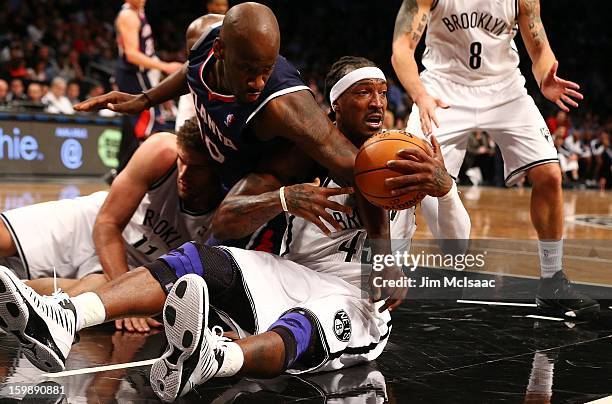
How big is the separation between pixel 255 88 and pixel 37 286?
1404mm

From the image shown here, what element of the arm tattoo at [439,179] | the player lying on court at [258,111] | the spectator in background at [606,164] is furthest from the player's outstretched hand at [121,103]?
the spectator in background at [606,164]

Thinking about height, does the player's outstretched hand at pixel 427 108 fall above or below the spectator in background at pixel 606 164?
above

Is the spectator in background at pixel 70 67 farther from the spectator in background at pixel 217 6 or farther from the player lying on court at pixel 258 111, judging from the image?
the player lying on court at pixel 258 111

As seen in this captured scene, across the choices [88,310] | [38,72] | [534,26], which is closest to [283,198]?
[88,310]

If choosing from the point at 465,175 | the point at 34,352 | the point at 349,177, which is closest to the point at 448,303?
the point at 349,177

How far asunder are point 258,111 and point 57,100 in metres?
10.2

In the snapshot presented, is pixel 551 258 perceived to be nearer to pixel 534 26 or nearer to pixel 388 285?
pixel 534 26

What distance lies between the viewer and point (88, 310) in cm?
254

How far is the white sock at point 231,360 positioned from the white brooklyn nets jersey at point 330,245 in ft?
2.42

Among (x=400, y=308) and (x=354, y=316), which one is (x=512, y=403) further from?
(x=400, y=308)

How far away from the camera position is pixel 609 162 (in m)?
16.6

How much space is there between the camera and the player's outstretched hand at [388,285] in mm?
2830

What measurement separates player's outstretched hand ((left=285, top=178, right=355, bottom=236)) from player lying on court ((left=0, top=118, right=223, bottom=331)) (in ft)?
2.54

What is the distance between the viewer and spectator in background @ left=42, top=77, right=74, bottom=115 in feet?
40.7
